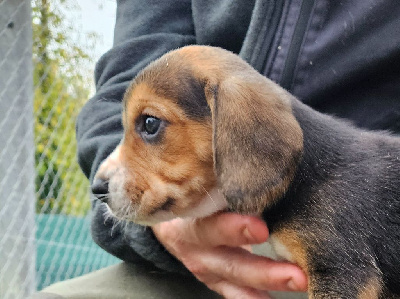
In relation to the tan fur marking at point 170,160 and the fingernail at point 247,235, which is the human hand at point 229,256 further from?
the tan fur marking at point 170,160

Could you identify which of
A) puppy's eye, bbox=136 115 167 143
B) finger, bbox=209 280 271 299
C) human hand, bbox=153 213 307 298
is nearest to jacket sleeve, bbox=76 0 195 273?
human hand, bbox=153 213 307 298

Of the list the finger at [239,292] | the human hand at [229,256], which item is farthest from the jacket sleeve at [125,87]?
the finger at [239,292]

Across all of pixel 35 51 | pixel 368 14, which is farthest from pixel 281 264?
pixel 35 51

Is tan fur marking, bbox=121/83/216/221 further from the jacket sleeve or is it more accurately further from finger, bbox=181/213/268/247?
the jacket sleeve

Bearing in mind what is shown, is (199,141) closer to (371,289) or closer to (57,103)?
(371,289)

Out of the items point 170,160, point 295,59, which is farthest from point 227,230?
point 295,59

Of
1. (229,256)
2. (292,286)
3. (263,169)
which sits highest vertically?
(263,169)
